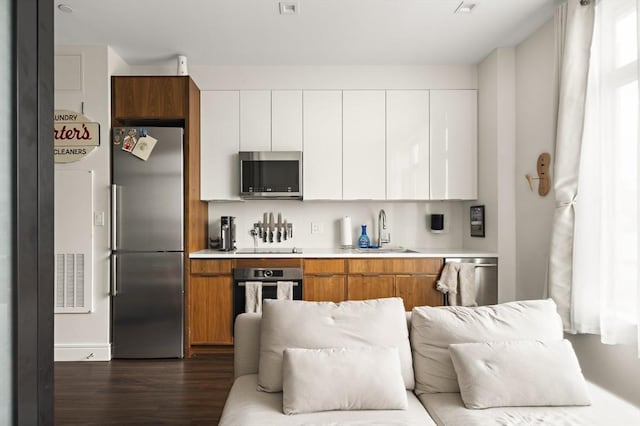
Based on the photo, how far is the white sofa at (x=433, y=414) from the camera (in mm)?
1699

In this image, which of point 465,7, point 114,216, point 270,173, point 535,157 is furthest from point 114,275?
point 535,157

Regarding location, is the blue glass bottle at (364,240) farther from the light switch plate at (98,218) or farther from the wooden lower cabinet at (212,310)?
the light switch plate at (98,218)

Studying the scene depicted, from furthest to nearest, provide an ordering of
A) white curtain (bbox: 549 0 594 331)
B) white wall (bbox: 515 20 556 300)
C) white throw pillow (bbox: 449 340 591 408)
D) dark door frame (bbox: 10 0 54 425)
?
white wall (bbox: 515 20 556 300)
white curtain (bbox: 549 0 594 331)
white throw pillow (bbox: 449 340 591 408)
dark door frame (bbox: 10 0 54 425)

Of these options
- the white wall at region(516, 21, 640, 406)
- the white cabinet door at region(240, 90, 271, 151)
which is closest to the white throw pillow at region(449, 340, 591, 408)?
the white wall at region(516, 21, 640, 406)

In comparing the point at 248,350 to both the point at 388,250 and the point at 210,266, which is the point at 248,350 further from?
the point at 388,250

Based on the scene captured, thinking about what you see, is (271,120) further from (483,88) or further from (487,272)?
(487,272)

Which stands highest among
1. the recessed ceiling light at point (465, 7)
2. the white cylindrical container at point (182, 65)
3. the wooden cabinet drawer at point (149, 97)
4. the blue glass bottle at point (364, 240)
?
the recessed ceiling light at point (465, 7)

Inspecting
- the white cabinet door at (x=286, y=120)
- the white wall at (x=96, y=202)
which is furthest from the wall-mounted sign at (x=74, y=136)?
the white cabinet door at (x=286, y=120)

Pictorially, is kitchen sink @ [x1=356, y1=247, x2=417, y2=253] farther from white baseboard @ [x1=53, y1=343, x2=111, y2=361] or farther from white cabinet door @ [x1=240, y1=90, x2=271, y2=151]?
white baseboard @ [x1=53, y1=343, x2=111, y2=361]

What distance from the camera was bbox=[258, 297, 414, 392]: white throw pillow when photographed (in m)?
1.99

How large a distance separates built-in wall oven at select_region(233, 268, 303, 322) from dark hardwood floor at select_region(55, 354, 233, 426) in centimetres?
62

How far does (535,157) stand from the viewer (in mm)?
3744

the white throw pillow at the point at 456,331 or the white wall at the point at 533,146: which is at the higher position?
the white wall at the point at 533,146

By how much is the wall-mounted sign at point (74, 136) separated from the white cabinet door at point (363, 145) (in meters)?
2.28
